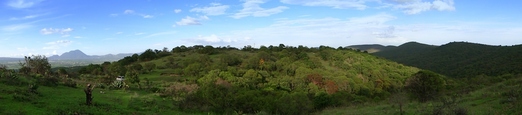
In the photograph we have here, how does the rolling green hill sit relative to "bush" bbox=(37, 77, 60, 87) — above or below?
below

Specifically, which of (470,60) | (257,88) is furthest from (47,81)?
(470,60)

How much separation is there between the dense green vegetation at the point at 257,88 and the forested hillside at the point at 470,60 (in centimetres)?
1289

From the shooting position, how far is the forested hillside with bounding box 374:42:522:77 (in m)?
93.6

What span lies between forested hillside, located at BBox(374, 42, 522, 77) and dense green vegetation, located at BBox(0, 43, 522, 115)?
12.9m

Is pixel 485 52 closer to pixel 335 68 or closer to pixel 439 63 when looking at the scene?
pixel 439 63

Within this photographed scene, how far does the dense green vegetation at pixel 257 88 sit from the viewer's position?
80.1 ft

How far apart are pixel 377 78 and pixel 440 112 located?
298 feet

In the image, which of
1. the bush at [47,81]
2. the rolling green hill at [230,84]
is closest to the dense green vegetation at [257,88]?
the bush at [47,81]

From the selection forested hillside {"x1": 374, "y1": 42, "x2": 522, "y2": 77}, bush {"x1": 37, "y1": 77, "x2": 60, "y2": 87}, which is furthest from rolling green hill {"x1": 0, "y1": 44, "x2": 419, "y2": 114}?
forested hillside {"x1": 374, "y1": 42, "x2": 522, "y2": 77}

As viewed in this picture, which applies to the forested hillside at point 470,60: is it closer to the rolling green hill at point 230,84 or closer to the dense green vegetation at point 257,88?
the dense green vegetation at point 257,88

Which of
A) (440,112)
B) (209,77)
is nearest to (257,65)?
(209,77)

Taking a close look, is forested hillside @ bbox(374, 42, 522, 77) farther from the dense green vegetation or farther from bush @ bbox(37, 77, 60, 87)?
bush @ bbox(37, 77, 60, 87)

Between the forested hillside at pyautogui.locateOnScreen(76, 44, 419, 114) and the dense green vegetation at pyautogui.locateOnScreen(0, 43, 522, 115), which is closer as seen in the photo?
the dense green vegetation at pyautogui.locateOnScreen(0, 43, 522, 115)

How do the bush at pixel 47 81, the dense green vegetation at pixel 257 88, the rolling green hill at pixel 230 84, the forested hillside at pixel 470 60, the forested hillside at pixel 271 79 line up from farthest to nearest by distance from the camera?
the forested hillside at pixel 470 60 < the forested hillside at pixel 271 79 < the bush at pixel 47 81 < the rolling green hill at pixel 230 84 < the dense green vegetation at pixel 257 88
